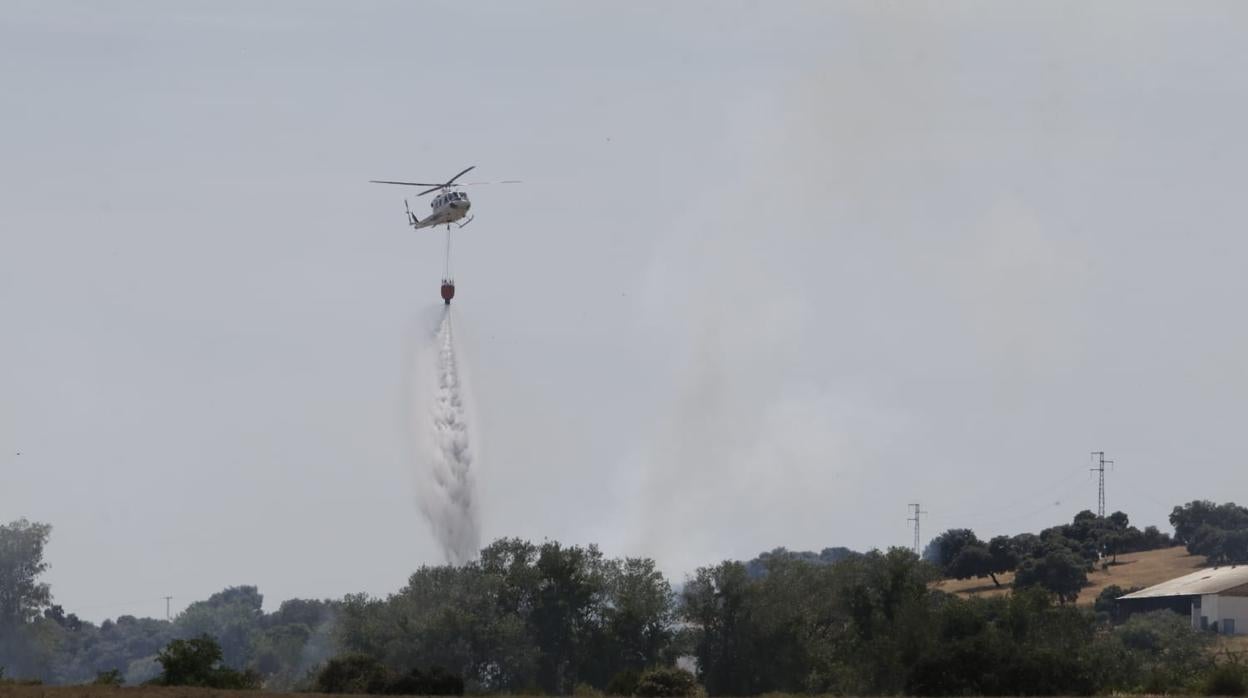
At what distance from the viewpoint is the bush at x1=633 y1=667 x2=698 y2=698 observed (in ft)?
347

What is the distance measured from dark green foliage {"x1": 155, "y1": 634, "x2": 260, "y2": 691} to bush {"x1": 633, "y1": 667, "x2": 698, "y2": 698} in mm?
21128

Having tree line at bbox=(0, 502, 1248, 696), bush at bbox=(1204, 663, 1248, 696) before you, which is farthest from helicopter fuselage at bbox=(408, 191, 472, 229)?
bush at bbox=(1204, 663, 1248, 696)

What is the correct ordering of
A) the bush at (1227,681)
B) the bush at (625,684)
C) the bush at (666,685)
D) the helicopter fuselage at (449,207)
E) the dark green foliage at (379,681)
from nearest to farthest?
1. the bush at (1227,681)
2. the dark green foliage at (379,681)
3. the bush at (666,685)
4. the bush at (625,684)
5. the helicopter fuselage at (449,207)

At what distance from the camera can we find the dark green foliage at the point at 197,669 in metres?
103

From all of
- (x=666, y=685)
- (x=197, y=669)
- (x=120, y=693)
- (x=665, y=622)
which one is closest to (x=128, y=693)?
(x=120, y=693)

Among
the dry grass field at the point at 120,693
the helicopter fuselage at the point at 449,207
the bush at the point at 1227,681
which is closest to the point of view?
the dry grass field at the point at 120,693

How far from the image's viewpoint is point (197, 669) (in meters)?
105

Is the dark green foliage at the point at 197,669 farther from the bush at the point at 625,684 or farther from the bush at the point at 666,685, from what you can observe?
the bush at the point at 625,684

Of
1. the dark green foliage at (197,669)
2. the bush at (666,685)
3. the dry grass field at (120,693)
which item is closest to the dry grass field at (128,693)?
the dry grass field at (120,693)

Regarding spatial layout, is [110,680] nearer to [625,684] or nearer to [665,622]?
[625,684]

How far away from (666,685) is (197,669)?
25368 millimetres

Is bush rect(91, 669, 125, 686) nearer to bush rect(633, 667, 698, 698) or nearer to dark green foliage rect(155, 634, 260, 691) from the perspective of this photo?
dark green foliage rect(155, 634, 260, 691)

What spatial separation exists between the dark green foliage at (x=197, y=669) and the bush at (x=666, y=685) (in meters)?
21.1

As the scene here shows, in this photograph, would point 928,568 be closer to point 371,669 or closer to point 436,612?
point 436,612
